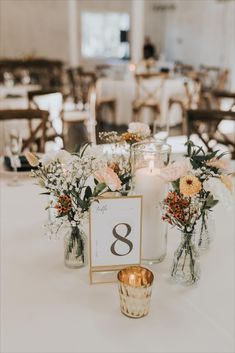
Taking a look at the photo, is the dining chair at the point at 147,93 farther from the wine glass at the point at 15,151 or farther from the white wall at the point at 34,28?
the wine glass at the point at 15,151

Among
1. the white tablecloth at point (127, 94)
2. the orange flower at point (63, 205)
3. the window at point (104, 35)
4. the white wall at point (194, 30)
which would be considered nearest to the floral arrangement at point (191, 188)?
the orange flower at point (63, 205)

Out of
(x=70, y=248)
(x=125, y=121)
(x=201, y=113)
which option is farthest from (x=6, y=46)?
(x=70, y=248)

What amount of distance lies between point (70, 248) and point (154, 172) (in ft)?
0.95

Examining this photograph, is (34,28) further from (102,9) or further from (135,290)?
(135,290)

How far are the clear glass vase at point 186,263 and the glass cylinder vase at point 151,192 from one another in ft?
0.28

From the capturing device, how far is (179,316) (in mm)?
919

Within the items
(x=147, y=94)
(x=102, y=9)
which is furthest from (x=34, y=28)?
(x=147, y=94)

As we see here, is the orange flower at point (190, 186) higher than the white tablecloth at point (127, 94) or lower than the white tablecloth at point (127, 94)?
higher

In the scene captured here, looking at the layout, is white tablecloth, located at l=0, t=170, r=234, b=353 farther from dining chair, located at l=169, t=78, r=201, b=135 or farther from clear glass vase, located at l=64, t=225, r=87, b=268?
dining chair, located at l=169, t=78, r=201, b=135

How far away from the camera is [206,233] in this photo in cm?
119

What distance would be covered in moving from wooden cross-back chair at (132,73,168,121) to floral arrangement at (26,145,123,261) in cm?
478

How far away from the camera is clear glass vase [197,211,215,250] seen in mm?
1164

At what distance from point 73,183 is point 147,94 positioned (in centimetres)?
507

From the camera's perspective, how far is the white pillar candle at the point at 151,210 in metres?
1.05
